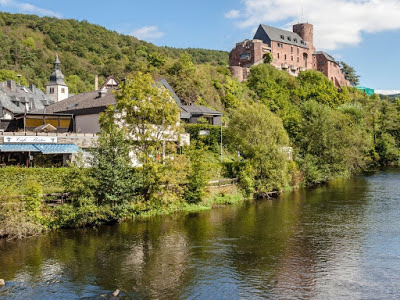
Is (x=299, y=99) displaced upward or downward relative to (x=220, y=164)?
upward

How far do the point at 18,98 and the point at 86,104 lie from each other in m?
27.2

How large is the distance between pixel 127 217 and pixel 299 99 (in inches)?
2316

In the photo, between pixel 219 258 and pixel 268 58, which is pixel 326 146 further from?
pixel 268 58

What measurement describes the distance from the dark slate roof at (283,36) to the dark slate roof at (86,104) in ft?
176

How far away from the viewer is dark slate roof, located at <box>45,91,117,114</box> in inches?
1505

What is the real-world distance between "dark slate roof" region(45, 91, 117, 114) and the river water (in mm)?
15073

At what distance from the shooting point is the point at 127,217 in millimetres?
27016

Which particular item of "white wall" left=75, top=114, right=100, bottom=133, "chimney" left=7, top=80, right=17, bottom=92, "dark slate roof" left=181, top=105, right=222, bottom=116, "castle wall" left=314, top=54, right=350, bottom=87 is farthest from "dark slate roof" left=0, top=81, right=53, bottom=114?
"castle wall" left=314, top=54, right=350, bottom=87

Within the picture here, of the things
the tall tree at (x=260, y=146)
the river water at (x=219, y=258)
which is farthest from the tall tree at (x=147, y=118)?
the tall tree at (x=260, y=146)

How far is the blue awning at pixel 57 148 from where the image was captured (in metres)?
30.5

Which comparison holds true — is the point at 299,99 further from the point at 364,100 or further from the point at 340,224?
the point at 340,224

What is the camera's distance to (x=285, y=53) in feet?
293

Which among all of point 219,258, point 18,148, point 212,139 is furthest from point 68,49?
point 219,258

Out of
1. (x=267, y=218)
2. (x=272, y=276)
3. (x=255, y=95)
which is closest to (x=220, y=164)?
(x=267, y=218)
